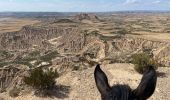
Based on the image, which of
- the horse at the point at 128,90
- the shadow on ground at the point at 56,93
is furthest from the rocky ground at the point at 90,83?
the horse at the point at 128,90

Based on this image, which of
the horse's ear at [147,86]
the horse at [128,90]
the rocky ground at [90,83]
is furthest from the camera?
the rocky ground at [90,83]

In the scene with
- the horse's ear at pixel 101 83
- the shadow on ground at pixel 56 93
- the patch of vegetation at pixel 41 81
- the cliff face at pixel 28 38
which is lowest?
the cliff face at pixel 28 38

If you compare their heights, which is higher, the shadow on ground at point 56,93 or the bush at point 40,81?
the bush at point 40,81

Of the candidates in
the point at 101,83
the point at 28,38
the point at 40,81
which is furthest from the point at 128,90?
the point at 28,38

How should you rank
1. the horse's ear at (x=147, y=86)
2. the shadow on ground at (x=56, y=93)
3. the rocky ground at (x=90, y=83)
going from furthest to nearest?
the shadow on ground at (x=56, y=93) < the rocky ground at (x=90, y=83) < the horse's ear at (x=147, y=86)

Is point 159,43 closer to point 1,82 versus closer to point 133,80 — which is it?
point 1,82

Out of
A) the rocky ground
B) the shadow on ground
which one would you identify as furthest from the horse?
the shadow on ground

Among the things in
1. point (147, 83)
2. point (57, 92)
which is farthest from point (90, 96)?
point (147, 83)

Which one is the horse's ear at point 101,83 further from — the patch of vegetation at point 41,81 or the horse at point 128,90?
the patch of vegetation at point 41,81
